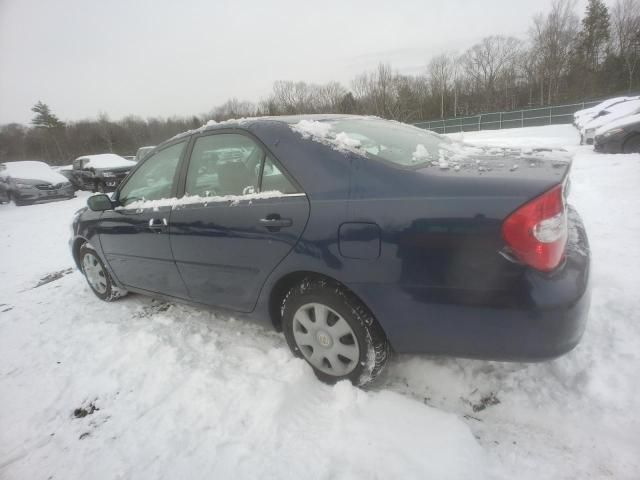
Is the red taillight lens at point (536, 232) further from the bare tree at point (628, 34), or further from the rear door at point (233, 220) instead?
the bare tree at point (628, 34)

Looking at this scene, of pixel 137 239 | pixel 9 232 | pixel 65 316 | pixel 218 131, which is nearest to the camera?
pixel 218 131

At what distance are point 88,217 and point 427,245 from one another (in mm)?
3498

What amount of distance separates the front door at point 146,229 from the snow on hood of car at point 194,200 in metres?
0.01

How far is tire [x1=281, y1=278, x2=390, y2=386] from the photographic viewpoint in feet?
6.28

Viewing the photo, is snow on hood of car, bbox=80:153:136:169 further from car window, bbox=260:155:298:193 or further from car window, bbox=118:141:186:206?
car window, bbox=260:155:298:193

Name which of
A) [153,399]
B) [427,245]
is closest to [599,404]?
[427,245]

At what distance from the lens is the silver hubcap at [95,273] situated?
371cm

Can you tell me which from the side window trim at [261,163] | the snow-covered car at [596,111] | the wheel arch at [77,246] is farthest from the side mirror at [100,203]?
the snow-covered car at [596,111]

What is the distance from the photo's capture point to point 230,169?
2.38 metres

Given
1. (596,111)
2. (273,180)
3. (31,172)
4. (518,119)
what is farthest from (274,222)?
(518,119)

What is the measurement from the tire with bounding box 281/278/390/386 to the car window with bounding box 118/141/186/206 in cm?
145

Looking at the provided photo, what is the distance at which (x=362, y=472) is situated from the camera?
1.60 metres

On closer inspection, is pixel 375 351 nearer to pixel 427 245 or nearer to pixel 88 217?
pixel 427 245

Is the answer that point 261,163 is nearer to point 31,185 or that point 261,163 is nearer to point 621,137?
point 621,137
